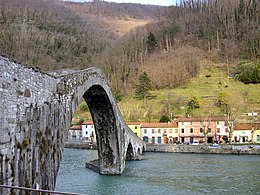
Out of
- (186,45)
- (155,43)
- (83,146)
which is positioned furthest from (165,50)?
(83,146)

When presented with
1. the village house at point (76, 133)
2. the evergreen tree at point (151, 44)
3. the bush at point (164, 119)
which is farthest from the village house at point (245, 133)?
the evergreen tree at point (151, 44)

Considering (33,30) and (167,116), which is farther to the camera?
(33,30)

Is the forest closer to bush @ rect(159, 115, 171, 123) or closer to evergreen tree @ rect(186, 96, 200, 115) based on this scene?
evergreen tree @ rect(186, 96, 200, 115)

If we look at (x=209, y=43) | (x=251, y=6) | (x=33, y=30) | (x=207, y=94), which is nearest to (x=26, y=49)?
(x=33, y=30)

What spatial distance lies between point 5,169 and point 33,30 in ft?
365

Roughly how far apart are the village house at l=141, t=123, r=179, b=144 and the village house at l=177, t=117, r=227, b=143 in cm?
97

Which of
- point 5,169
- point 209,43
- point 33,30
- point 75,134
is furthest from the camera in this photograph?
point 33,30

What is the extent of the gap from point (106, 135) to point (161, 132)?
31.4m

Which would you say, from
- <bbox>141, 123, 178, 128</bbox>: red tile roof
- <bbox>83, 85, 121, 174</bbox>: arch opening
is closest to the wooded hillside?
<bbox>141, 123, 178, 128</bbox>: red tile roof

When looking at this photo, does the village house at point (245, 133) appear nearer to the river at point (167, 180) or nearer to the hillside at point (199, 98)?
the hillside at point (199, 98)

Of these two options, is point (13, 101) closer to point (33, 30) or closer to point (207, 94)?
point (207, 94)

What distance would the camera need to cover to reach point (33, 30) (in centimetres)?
11606

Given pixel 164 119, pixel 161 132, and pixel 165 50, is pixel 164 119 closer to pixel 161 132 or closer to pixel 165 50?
pixel 161 132

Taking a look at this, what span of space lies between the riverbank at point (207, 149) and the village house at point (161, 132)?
23.6 ft
